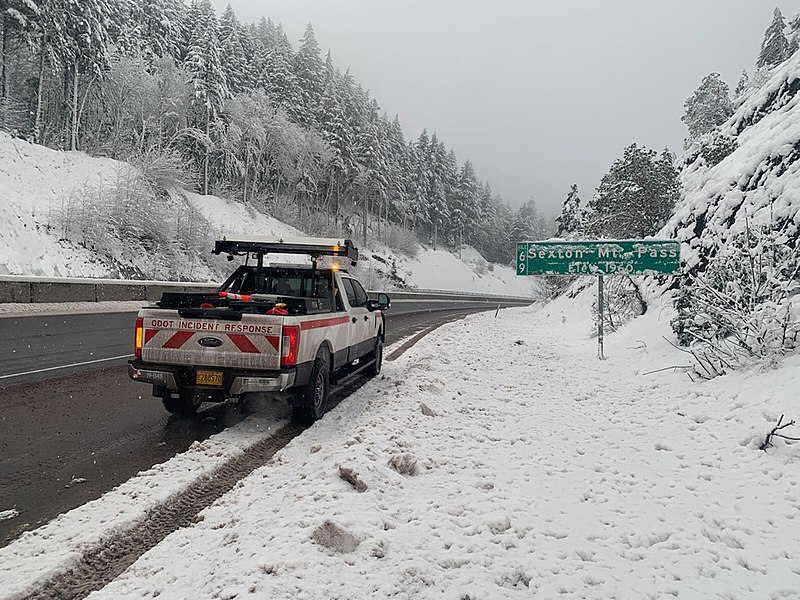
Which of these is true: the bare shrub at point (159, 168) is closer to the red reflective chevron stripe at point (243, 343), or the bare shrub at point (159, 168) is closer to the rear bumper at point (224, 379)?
the rear bumper at point (224, 379)

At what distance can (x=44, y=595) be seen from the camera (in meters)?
2.63

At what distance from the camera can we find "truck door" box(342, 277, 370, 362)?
7.76 metres

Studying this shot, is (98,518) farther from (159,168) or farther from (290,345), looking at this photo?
(159,168)

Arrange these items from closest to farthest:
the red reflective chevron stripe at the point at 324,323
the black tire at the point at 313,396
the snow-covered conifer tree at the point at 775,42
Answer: the red reflective chevron stripe at the point at 324,323
the black tire at the point at 313,396
the snow-covered conifer tree at the point at 775,42

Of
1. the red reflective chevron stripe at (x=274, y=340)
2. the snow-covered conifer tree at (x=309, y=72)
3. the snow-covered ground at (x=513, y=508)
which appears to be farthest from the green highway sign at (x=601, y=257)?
the snow-covered conifer tree at (x=309, y=72)

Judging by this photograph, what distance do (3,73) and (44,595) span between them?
50.1m

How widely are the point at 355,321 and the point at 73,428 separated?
13.0 feet

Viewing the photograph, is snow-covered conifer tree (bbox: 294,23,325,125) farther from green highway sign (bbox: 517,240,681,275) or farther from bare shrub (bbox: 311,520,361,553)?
bare shrub (bbox: 311,520,361,553)

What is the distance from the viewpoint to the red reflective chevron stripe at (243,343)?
5.43m

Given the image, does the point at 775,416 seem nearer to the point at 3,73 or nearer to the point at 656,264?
the point at 656,264

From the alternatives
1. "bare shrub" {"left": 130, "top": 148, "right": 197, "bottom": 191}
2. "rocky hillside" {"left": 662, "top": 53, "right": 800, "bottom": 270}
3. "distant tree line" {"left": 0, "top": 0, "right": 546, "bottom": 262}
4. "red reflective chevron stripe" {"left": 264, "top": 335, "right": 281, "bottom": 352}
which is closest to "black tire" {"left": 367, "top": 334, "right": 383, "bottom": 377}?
"red reflective chevron stripe" {"left": 264, "top": 335, "right": 281, "bottom": 352}

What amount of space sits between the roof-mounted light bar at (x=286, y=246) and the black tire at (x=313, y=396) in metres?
1.68

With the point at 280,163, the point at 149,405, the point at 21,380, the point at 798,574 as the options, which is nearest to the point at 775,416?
the point at 798,574

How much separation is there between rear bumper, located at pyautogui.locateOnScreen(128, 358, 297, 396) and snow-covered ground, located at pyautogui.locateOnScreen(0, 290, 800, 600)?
57cm
